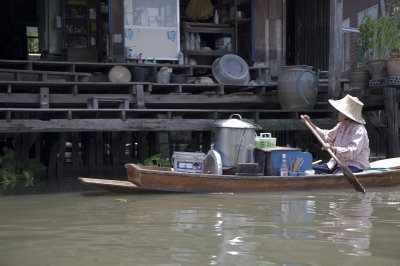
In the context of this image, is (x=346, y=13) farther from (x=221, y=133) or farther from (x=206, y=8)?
(x=221, y=133)

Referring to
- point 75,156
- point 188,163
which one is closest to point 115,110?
point 75,156

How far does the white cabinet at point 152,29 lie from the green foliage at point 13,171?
303 cm

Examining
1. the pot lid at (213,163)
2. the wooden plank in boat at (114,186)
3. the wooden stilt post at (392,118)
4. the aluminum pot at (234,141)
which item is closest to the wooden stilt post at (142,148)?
the aluminum pot at (234,141)

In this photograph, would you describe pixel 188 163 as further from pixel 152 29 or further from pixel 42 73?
pixel 152 29

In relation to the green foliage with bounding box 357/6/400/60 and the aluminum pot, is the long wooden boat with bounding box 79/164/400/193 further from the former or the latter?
the green foliage with bounding box 357/6/400/60

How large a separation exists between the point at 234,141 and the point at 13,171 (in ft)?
13.8

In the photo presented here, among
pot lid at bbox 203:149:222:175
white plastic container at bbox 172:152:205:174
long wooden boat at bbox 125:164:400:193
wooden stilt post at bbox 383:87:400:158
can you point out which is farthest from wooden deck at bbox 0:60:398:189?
long wooden boat at bbox 125:164:400:193

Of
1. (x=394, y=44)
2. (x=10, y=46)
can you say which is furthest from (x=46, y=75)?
(x=10, y=46)

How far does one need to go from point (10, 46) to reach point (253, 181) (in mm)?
11993

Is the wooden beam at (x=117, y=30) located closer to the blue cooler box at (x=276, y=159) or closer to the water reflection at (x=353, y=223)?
the blue cooler box at (x=276, y=159)

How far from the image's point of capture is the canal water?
377 cm

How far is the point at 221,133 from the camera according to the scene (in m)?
7.84

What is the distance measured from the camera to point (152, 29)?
11.6 metres

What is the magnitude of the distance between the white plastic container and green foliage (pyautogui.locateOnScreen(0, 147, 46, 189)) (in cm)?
269
